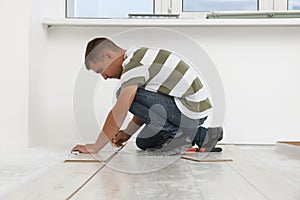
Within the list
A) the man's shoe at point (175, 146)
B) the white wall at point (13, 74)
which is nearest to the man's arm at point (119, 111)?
the man's shoe at point (175, 146)

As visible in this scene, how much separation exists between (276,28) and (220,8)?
0.35 m

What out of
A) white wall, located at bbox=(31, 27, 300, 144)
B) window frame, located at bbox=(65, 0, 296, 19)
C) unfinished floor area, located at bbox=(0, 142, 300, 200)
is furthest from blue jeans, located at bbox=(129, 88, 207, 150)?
window frame, located at bbox=(65, 0, 296, 19)

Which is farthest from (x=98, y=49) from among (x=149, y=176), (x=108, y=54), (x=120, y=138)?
(x=149, y=176)

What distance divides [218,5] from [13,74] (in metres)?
1.16

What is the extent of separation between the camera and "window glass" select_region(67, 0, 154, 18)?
2.41m

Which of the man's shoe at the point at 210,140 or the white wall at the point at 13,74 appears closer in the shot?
the man's shoe at the point at 210,140

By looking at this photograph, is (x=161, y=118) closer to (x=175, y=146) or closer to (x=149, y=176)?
(x=175, y=146)

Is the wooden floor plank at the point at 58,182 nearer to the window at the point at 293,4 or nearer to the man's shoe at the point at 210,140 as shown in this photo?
the man's shoe at the point at 210,140

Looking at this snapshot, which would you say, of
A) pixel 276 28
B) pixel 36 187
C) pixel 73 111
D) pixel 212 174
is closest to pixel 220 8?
pixel 276 28

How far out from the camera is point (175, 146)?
168 centimetres

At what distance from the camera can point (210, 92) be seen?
219cm

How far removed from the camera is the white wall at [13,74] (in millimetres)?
1955

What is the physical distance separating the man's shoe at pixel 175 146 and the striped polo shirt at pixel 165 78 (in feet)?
0.31

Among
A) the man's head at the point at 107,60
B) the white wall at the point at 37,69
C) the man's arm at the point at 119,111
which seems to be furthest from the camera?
the white wall at the point at 37,69
